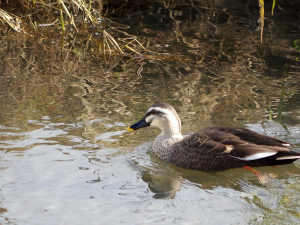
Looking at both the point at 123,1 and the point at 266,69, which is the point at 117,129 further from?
the point at 123,1

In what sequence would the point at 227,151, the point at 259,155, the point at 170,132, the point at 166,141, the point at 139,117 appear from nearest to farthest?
1. the point at 259,155
2. the point at 227,151
3. the point at 166,141
4. the point at 170,132
5. the point at 139,117

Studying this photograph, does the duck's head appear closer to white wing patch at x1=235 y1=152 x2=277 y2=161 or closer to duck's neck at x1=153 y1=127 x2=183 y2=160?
duck's neck at x1=153 y1=127 x2=183 y2=160

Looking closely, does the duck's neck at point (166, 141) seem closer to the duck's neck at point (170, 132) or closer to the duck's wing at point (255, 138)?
the duck's neck at point (170, 132)

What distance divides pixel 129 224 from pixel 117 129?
8.69 feet

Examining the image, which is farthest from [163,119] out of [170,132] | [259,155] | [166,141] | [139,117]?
[259,155]

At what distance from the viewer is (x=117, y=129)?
8.03 m

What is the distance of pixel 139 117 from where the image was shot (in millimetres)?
8414

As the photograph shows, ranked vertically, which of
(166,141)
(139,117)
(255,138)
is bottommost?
(166,141)

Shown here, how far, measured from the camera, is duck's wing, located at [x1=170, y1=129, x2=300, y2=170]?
6766mm

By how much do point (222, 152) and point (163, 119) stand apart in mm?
1109

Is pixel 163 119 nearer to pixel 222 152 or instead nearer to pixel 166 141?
pixel 166 141

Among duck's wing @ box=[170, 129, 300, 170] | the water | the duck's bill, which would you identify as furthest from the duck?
the duck's bill

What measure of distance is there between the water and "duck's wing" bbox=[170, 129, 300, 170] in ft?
0.45

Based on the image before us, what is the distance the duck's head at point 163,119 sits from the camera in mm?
7602
